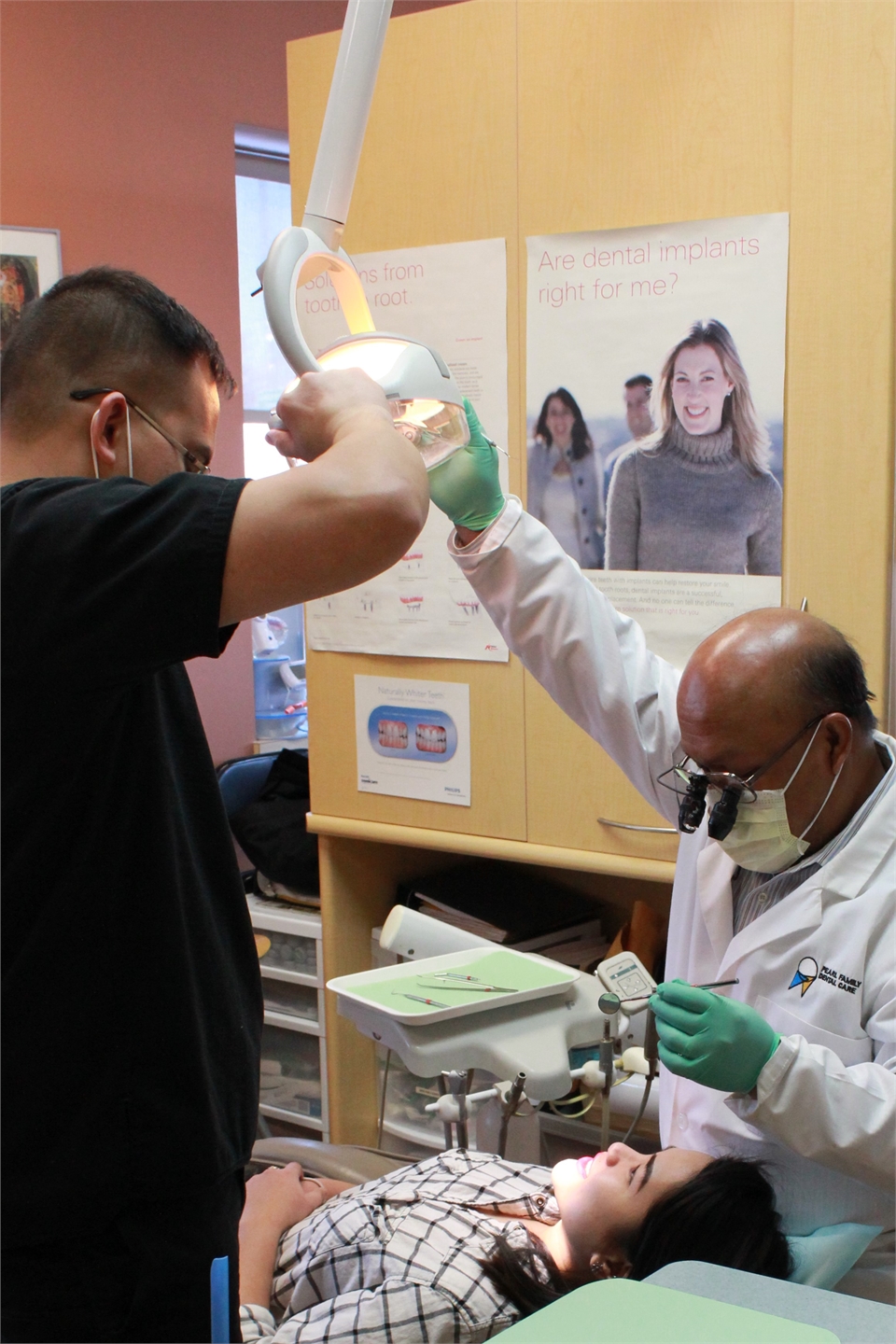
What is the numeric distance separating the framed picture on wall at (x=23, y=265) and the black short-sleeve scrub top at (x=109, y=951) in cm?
196

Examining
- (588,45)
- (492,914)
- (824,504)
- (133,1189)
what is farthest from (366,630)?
(133,1189)

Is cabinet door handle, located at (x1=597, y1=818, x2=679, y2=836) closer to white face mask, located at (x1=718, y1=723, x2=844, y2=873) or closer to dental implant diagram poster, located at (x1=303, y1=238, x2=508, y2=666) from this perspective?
dental implant diagram poster, located at (x1=303, y1=238, x2=508, y2=666)

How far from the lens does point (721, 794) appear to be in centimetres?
147

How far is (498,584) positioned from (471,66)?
1081 mm

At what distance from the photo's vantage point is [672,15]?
192cm

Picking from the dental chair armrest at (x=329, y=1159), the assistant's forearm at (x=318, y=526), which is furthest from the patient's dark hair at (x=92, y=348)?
the dental chair armrest at (x=329, y=1159)

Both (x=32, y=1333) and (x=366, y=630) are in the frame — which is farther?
(x=366, y=630)

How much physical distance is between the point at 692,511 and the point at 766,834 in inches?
28.5

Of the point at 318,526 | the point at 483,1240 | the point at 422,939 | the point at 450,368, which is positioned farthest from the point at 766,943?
the point at 450,368

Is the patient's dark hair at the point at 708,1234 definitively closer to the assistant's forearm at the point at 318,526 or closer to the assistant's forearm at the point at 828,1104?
the assistant's forearm at the point at 828,1104

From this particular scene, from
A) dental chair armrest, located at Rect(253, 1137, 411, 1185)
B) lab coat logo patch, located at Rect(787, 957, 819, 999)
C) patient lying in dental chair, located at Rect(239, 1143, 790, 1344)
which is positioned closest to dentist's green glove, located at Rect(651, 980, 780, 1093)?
lab coat logo patch, located at Rect(787, 957, 819, 999)

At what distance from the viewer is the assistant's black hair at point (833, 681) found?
1.46m

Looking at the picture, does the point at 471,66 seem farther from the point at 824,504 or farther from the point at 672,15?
the point at 824,504

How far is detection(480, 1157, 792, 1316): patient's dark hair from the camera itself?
1385mm
